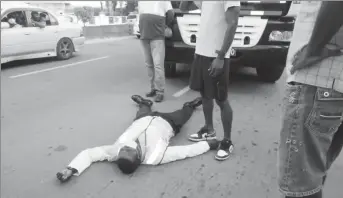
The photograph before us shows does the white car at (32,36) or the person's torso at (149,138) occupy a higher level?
the white car at (32,36)

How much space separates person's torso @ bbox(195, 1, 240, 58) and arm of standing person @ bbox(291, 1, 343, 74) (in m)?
1.37

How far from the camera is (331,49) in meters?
1.17

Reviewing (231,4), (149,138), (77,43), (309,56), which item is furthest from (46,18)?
(309,56)

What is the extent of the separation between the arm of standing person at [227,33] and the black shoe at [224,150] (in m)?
0.68

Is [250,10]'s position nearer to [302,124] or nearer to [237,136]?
[237,136]

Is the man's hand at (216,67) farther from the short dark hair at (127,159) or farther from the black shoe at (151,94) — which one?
the black shoe at (151,94)

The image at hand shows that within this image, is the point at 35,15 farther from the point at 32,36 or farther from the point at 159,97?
the point at 159,97

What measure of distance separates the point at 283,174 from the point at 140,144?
1.52 m

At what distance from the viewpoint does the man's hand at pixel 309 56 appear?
117 centimetres

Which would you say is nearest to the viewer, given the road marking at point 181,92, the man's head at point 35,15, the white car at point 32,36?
the road marking at point 181,92

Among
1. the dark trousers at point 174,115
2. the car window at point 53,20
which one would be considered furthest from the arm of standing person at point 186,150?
the car window at point 53,20

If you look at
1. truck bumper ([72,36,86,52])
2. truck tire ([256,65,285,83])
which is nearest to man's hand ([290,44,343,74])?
truck tire ([256,65,285,83])

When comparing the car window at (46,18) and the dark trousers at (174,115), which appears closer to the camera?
the dark trousers at (174,115)

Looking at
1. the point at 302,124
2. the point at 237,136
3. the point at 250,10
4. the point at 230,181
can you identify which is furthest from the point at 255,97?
the point at 302,124
